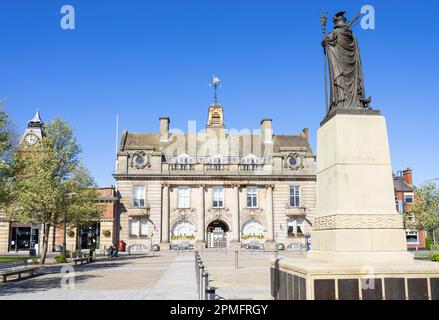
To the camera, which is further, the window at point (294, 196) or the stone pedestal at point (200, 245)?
the window at point (294, 196)

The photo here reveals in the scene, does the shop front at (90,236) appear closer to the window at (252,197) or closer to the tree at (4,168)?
the window at (252,197)

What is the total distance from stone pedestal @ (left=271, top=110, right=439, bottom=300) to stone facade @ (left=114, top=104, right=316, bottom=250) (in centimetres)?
4253

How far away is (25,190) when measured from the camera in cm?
3009

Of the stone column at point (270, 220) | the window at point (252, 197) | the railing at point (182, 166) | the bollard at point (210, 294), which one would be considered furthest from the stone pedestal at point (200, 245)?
the bollard at point (210, 294)

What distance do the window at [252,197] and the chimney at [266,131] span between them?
327 inches

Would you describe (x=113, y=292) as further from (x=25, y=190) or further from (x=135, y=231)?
(x=135, y=231)

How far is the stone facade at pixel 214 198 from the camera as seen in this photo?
52125 mm

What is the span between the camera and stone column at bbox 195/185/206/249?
170 feet

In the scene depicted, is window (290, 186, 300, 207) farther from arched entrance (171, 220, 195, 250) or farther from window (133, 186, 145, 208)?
window (133, 186, 145, 208)

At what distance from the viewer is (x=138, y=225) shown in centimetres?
5216

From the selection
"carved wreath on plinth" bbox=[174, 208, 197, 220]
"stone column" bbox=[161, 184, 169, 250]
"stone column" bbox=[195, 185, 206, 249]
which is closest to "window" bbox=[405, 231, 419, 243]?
"stone column" bbox=[195, 185, 206, 249]

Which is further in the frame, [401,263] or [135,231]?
[135,231]
